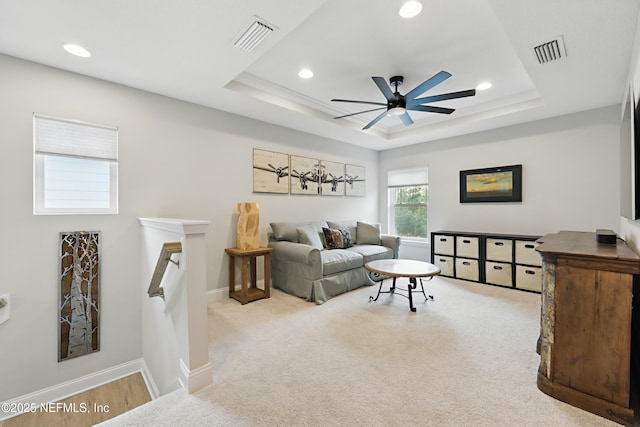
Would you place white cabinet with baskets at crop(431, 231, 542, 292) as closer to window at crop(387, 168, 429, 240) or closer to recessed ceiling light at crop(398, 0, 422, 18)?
window at crop(387, 168, 429, 240)

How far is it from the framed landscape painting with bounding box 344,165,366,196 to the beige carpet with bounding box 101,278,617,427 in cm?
272

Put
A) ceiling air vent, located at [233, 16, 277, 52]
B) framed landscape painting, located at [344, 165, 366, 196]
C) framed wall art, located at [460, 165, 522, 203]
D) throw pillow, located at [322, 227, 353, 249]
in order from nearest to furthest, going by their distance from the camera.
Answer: ceiling air vent, located at [233, 16, 277, 52] → framed wall art, located at [460, 165, 522, 203] → throw pillow, located at [322, 227, 353, 249] → framed landscape painting, located at [344, 165, 366, 196]

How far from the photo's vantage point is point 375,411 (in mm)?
1600

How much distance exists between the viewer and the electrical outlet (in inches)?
86.9

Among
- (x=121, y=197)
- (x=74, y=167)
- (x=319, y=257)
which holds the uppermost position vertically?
(x=74, y=167)

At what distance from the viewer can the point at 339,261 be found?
3695mm

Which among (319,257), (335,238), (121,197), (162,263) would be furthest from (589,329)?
(121,197)

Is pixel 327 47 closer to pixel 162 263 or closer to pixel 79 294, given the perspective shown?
pixel 162 263

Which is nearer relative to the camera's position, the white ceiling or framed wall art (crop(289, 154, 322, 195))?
the white ceiling

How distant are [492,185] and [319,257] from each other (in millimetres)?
3244

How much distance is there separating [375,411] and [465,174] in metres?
4.35

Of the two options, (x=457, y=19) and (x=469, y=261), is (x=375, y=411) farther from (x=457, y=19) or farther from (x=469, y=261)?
(x=469, y=261)

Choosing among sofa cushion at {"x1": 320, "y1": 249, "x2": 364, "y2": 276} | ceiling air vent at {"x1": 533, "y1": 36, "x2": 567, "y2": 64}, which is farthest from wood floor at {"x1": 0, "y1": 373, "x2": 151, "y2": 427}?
ceiling air vent at {"x1": 533, "y1": 36, "x2": 567, "y2": 64}

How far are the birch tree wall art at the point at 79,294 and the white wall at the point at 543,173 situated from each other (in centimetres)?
512
